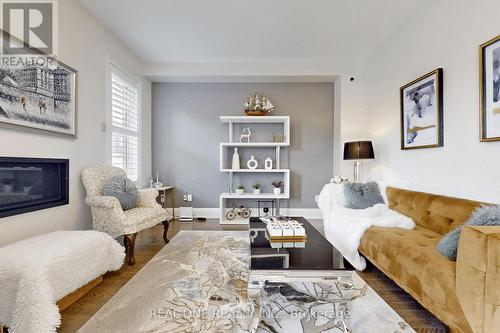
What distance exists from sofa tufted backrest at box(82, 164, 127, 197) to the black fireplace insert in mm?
172

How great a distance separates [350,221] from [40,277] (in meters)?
2.54

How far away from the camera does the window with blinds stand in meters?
3.64

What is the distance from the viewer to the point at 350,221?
8.82 ft

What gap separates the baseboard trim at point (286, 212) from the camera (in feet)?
15.6

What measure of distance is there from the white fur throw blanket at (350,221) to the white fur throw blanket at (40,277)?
226 centimetres

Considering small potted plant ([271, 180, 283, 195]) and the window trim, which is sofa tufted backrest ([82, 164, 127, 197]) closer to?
the window trim

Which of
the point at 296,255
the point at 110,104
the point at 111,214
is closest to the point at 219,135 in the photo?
the point at 110,104

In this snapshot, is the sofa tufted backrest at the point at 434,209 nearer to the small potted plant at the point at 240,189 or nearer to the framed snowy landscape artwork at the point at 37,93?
the small potted plant at the point at 240,189

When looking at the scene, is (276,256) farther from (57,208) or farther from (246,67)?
(246,67)

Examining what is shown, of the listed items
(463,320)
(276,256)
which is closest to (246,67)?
(276,256)

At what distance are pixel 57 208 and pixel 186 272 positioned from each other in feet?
4.63

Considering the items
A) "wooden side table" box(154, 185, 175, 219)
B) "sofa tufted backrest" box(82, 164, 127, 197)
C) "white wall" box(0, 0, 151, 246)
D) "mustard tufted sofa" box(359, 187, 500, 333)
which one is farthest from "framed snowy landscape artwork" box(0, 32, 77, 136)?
"mustard tufted sofa" box(359, 187, 500, 333)

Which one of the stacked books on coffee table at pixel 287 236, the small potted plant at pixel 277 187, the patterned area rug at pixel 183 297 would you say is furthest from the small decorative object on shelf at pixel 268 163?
the stacked books on coffee table at pixel 287 236

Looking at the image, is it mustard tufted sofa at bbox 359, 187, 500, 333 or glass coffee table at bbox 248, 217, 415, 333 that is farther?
glass coffee table at bbox 248, 217, 415, 333
